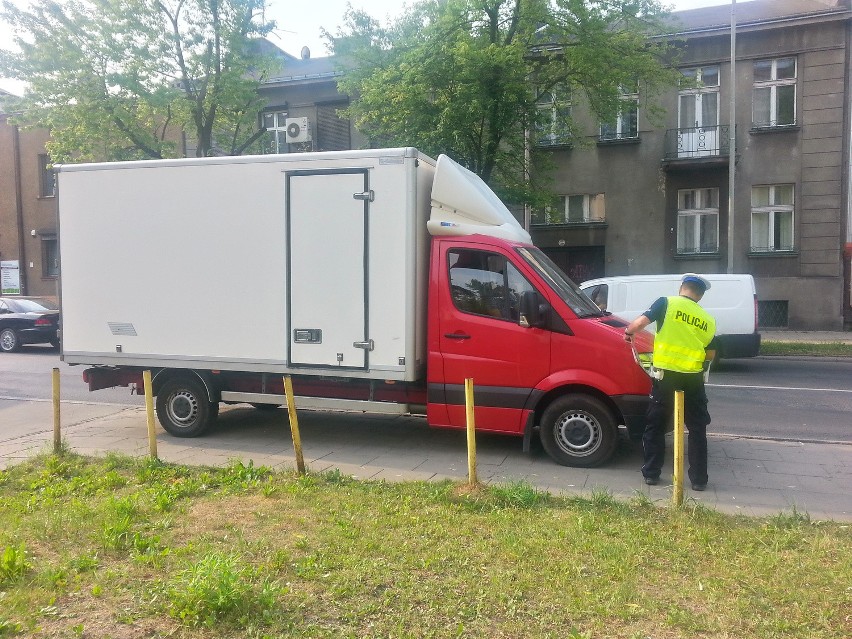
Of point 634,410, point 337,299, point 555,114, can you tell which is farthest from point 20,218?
point 634,410

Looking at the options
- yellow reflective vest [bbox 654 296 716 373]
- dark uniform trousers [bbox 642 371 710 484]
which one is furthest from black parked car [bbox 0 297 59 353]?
yellow reflective vest [bbox 654 296 716 373]

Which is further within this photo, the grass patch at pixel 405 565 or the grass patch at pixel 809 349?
the grass patch at pixel 809 349

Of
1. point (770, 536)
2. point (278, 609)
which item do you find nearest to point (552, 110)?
point (770, 536)

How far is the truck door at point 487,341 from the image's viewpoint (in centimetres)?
706

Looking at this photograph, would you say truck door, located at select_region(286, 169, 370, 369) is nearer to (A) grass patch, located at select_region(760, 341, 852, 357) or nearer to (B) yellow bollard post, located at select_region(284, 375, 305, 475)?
(B) yellow bollard post, located at select_region(284, 375, 305, 475)

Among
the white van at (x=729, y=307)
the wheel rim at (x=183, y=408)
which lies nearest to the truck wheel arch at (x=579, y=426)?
the wheel rim at (x=183, y=408)

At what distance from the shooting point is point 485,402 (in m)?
7.18

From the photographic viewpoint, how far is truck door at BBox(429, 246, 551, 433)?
7062mm

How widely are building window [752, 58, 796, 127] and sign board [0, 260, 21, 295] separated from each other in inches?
1172

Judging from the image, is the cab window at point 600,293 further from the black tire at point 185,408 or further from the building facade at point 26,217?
the building facade at point 26,217

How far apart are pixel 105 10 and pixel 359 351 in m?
17.0

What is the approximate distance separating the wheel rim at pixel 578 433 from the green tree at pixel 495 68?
10.4 metres

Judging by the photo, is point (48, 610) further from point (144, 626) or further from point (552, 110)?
point (552, 110)

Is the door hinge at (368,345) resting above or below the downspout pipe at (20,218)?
below
